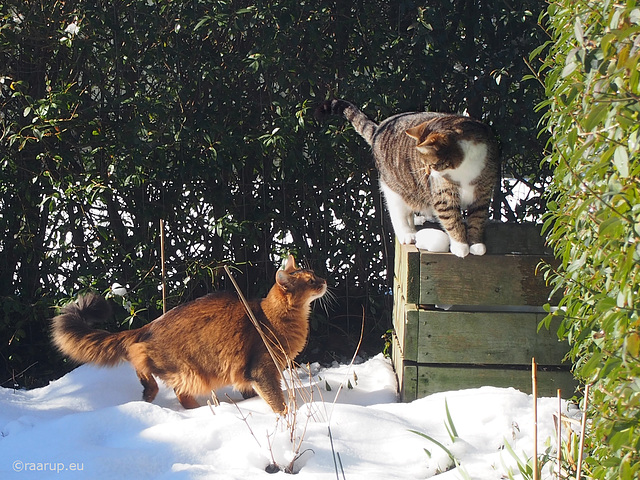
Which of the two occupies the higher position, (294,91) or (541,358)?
(294,91)

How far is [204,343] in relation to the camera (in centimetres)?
338

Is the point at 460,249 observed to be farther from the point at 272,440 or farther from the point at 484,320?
the point at 272,440

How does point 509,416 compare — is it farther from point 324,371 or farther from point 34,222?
point 34,222

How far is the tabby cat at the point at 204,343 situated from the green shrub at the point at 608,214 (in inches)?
62.9

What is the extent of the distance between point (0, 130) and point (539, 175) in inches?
130

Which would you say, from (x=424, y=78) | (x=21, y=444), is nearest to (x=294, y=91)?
(x=424, y=78)

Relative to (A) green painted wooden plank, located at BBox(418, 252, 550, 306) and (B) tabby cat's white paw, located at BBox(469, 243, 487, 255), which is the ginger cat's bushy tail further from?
(B) tabby cat's white paw, located at BBox(469, 243, 487, 255)

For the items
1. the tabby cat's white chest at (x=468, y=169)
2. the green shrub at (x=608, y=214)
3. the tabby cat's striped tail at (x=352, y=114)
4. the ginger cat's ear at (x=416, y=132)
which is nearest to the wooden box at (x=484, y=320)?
the tabby cat's white chest at (x=468, y=169)

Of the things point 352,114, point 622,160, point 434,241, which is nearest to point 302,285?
point 434,241

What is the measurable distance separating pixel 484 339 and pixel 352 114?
148 cm

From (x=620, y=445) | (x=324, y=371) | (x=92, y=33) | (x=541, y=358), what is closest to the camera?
(x=620, y=445)

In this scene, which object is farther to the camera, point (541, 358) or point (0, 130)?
point (0, 130)

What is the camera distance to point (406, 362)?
338cm

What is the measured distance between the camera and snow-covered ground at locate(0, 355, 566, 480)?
2.49 m
